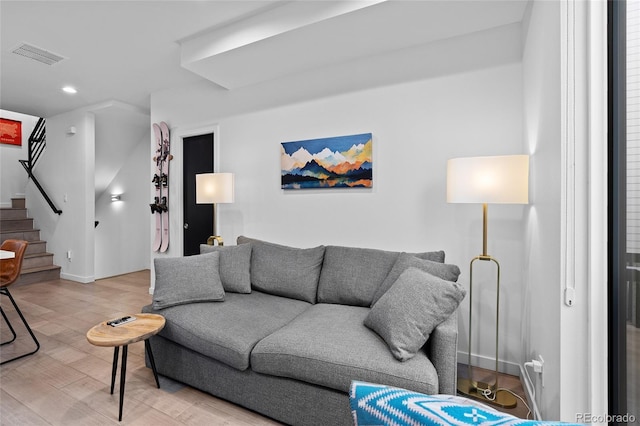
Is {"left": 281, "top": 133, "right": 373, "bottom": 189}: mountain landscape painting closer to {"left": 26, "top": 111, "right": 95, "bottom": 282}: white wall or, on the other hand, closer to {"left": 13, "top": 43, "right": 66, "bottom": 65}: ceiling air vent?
{"left": 13, "top": 43, "right": 66, "bottom": 65}: ceiling air vent

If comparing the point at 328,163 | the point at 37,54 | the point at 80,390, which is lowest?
the point at 80,390

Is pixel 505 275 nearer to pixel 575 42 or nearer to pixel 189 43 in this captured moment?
pixel 575 42

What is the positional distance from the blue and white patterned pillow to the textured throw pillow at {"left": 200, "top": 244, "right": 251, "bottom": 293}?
2.21m

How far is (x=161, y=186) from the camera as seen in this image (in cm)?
423

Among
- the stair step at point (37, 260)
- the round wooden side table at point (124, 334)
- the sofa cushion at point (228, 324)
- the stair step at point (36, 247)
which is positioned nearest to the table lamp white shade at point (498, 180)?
the sofa cushion at point (228, 324)

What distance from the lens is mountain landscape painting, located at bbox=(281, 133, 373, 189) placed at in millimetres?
2881

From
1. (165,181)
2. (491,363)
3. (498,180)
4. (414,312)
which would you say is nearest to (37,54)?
(165,181)

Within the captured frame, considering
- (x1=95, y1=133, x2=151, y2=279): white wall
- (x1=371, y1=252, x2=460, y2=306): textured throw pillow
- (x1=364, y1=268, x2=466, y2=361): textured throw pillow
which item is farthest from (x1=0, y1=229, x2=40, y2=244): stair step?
(x1=364, y1=268, x2=466, y2=361): textured throw pillow

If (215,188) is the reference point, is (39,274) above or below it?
below

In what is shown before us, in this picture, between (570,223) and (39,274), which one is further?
(39,274)

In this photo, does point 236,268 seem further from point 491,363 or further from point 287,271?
point 491,363

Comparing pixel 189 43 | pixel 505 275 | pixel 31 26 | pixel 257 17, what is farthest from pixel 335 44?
pixel 31 26

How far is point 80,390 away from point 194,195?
2436 mm

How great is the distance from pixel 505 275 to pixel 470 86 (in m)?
1.48
